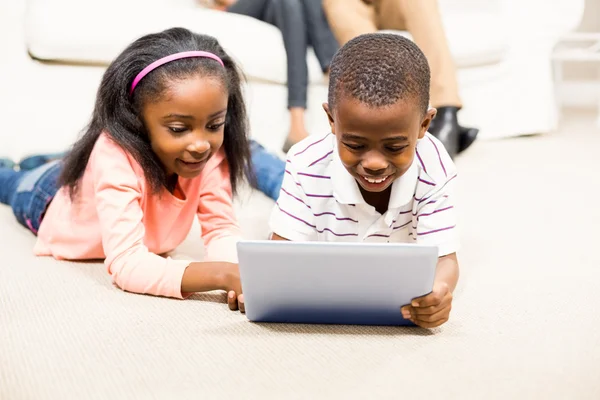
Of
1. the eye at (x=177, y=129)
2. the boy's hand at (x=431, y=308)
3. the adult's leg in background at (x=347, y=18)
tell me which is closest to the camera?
the boy's hand at (x=431, y=308)

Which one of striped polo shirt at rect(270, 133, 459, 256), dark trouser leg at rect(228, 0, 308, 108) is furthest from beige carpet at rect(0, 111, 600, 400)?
dark trouser leg at rect(228, 0, 308, 108)

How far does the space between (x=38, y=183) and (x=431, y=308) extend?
A: 869 mm

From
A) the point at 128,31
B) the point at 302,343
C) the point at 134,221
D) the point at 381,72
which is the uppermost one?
the point at 128,31

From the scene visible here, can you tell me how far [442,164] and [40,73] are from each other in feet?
4.53

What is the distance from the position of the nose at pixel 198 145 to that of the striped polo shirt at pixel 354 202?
14cm

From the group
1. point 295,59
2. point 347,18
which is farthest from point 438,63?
point 295,59

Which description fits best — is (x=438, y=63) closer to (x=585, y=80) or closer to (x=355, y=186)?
(x=355, y=186)

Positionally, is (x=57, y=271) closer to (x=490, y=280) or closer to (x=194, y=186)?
(x=194, y=186)

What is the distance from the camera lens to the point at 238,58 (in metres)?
2.13

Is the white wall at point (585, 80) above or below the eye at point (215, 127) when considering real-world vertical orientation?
above

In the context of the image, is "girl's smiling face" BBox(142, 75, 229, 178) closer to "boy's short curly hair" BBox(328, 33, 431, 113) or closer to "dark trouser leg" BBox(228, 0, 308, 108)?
"boy's short curly hair" BBox(328, 33, 431, 113)

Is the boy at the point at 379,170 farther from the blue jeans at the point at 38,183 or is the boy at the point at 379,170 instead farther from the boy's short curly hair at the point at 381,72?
the blue jeans at the point at 38,183

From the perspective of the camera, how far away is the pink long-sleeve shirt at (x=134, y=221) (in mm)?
1107

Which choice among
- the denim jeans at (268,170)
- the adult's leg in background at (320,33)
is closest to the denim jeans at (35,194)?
the denim jeans at (268,170)
